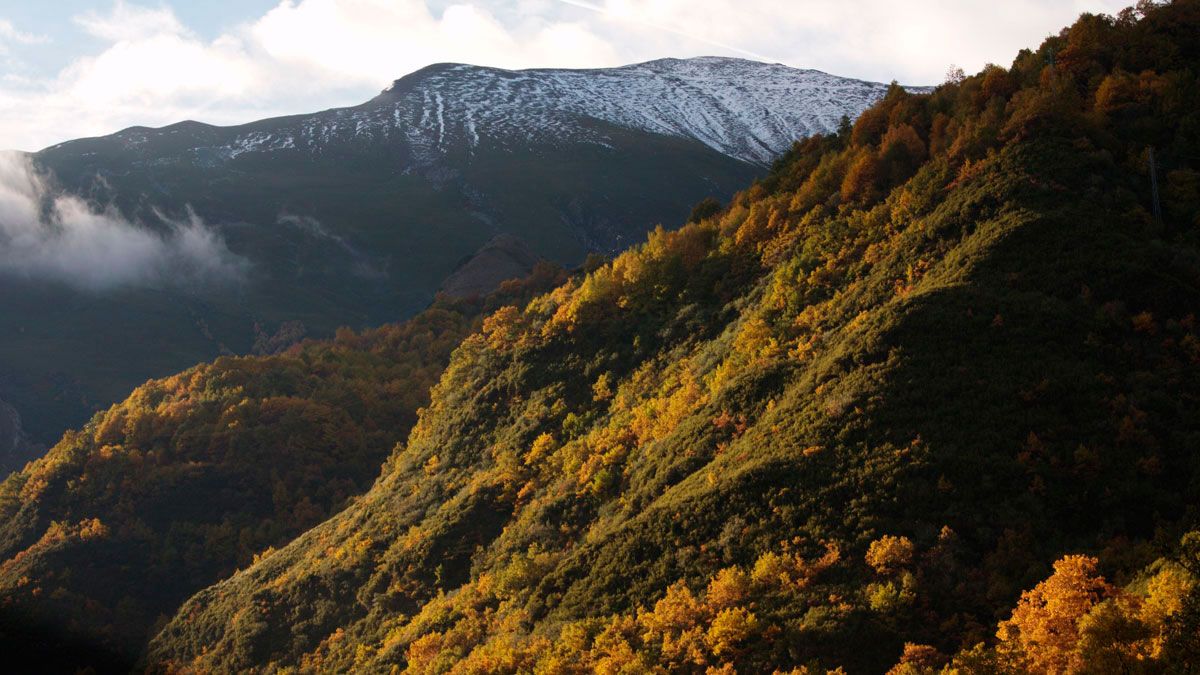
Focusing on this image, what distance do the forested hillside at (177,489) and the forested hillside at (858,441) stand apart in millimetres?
16380

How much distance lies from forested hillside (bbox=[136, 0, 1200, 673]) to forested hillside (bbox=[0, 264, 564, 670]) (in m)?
16.4

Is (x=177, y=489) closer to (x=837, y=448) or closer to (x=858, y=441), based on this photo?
(x=837, y=448)

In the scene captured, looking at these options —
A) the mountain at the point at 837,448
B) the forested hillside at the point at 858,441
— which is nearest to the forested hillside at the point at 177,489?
the mountain at the point at 837,448

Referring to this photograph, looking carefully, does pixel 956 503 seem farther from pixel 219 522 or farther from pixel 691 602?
pixel 219 522

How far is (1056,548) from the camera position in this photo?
34.3 metres

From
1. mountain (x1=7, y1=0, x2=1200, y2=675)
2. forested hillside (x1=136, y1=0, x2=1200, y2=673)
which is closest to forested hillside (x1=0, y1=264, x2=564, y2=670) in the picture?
mountain (x1=7, y1=0, x2=1200, y2=675)

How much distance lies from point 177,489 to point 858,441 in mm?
96110

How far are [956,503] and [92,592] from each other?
93251mm

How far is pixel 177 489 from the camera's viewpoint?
374 feet

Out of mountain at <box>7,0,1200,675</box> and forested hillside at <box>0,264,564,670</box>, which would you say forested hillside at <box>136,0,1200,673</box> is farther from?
forested hillside at <box>0,264,564,670</box>

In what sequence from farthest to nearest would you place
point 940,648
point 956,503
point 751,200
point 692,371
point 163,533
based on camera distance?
point 163,533, point 751,200, point 692,371, point 956,503, point 940,648

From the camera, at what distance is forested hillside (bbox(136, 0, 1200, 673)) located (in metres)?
34.2

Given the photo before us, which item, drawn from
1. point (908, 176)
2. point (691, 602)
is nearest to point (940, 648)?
point (691, 602)

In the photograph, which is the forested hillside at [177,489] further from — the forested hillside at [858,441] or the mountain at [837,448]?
the forested hillside at [858,441]
